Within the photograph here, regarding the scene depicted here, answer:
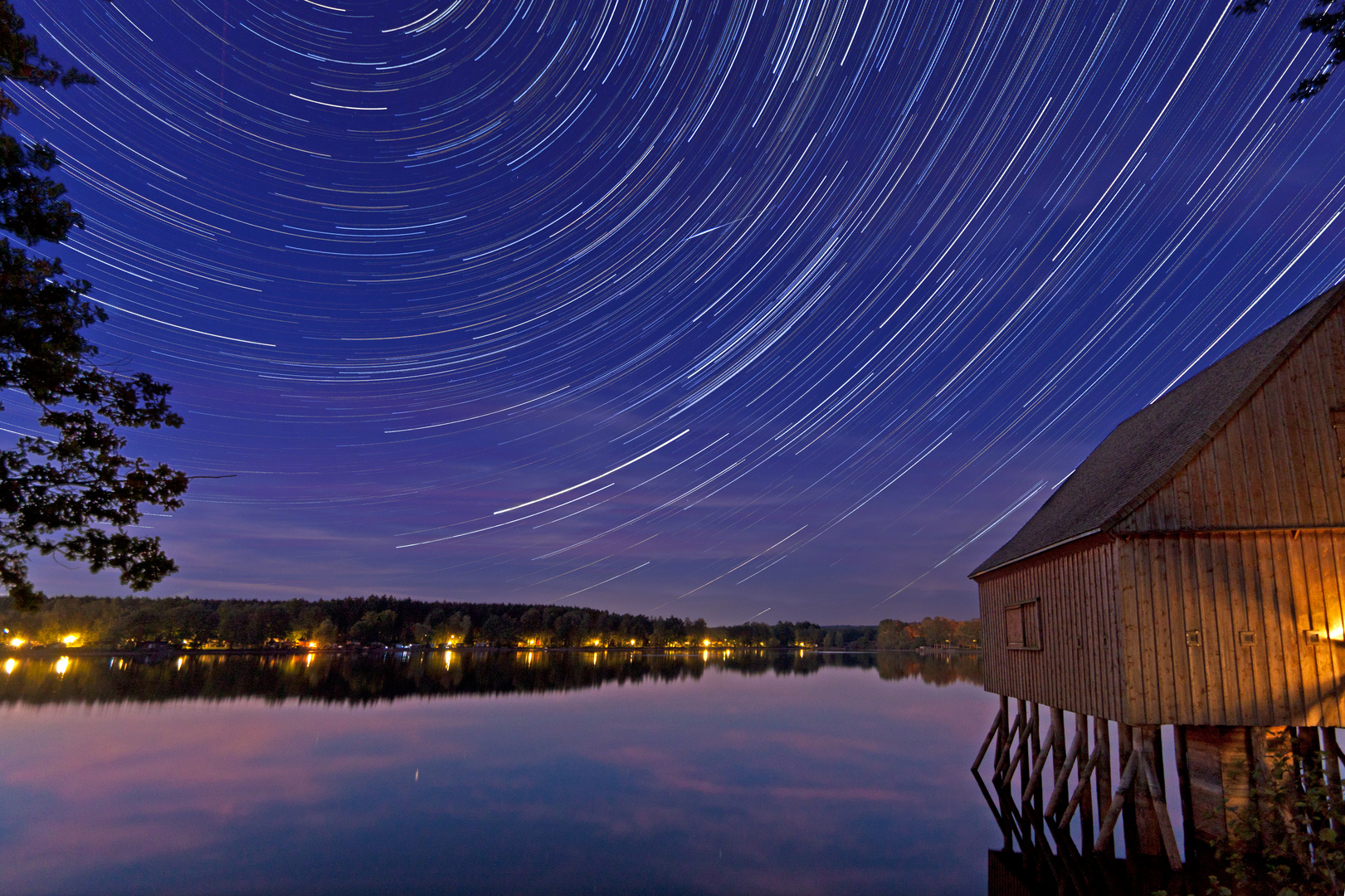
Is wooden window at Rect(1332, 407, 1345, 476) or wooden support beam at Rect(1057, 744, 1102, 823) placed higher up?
wooden window at Rect(1332, 407, 1345, 476)

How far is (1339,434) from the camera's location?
14.0 meters

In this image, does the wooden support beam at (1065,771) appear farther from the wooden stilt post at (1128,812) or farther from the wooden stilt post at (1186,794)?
the wooden stilt post at (1186,794)

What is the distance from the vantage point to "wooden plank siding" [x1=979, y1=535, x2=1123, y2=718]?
14773 millimetres

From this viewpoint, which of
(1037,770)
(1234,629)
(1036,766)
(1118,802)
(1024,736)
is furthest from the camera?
(1024,736)

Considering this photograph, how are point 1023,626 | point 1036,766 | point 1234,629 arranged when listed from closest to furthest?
point 1234,629 < point 1036,766 < point 1023,626

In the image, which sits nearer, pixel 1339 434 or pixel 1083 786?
pixel 1339 434

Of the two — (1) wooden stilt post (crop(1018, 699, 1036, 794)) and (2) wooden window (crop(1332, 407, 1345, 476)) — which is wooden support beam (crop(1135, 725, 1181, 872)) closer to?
(2) wooden window (crop(1332, 407, 1345, 476))

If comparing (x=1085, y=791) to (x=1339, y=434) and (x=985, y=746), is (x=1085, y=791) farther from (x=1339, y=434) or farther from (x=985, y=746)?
(x=985, y=746)

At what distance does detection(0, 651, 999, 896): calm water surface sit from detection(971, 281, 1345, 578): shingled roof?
26.7 ft

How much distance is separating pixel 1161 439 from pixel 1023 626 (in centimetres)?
610

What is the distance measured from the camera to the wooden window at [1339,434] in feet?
45.6

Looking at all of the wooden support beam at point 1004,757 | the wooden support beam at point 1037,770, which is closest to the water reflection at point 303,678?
the wooden support beam at point 1004,757

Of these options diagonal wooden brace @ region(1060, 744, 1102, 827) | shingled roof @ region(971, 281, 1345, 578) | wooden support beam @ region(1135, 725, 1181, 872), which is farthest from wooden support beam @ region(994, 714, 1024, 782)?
wooden support beam @ region(1135, 725, 1181, 872)

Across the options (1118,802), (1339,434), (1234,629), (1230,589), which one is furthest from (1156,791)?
(1339,434)
